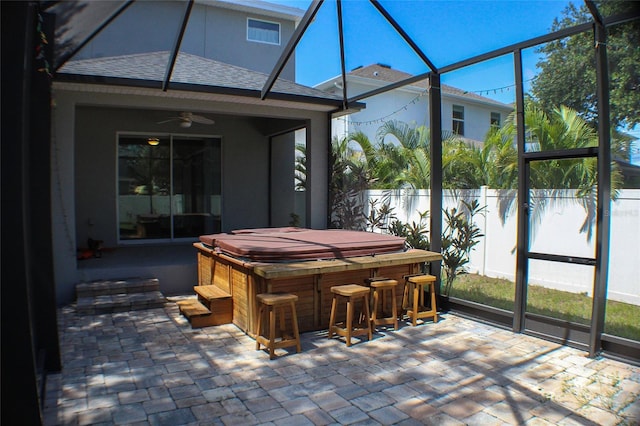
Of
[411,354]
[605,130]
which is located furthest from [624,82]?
[411,354]

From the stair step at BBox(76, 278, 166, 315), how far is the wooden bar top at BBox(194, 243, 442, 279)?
1089 millimetres

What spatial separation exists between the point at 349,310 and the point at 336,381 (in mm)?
980

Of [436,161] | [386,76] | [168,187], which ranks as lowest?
[168,187]

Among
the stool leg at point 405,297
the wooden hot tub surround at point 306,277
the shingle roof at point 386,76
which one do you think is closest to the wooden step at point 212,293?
the wooden hot tub surround at point 306,277

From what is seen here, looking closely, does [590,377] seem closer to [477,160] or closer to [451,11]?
[451,11]

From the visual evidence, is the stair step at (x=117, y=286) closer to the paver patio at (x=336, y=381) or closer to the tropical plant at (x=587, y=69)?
the paver patio at (x=336, y=381)

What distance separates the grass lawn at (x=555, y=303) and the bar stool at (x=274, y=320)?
2.50m

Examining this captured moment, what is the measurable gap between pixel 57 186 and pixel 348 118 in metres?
8.18

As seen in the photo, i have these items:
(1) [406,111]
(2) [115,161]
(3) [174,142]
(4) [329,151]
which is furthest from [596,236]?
(1) [406,111]

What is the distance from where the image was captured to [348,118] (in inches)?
485

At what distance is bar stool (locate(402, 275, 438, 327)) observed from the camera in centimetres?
496

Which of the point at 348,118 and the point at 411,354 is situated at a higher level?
the point at 348,118

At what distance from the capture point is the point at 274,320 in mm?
3994

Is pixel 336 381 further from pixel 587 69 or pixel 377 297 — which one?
pixel 587 69
